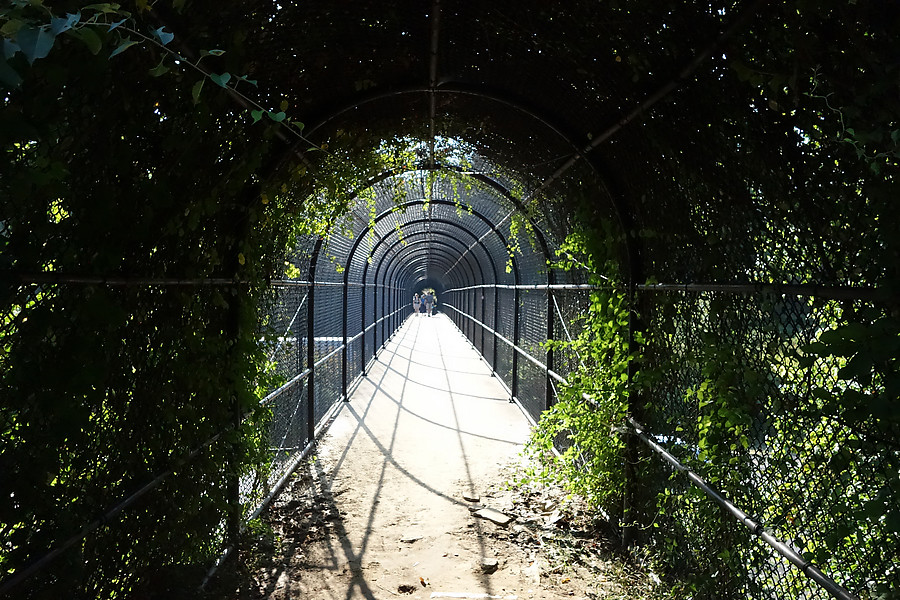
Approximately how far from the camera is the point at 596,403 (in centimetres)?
456

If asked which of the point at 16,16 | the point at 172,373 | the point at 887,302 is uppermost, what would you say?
the point at 16,16

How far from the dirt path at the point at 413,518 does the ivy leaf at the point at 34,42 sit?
138 inches

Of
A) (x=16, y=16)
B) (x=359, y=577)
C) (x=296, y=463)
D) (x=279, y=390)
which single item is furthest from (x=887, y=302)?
(x=296, y=463)

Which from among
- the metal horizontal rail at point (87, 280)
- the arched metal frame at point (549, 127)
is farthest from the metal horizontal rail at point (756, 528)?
the metal horizontal rail at point (87, 280)

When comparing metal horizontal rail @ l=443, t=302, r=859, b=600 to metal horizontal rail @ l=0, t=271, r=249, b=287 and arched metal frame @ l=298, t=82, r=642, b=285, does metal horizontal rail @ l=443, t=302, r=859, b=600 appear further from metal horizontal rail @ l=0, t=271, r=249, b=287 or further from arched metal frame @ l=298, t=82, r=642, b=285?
metal horizontal rail @ l=0, t=271, r=249, b=287

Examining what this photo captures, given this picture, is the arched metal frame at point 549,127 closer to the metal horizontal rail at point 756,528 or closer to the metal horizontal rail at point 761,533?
the metal horizontal rail at point 756,528

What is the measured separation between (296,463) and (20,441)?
455 cm

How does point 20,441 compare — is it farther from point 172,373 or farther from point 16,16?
point 16,16

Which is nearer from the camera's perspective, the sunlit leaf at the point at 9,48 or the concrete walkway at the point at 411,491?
the sunlit leaf at the point at 9,48

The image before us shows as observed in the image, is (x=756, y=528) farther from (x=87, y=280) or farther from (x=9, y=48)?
(x=9, y=48)

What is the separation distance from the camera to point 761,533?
99.4 inches

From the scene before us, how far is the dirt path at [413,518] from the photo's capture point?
4.00 meters

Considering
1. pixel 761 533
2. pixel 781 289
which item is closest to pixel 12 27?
pixel 781 289

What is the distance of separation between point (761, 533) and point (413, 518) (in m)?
3.13
